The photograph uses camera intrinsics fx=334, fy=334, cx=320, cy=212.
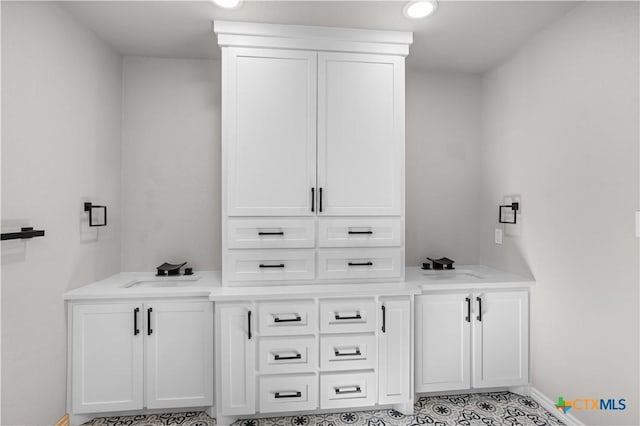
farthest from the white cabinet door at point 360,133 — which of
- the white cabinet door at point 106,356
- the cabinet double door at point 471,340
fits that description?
the white cabinet door at point 106,356

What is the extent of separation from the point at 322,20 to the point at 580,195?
6.08 ft

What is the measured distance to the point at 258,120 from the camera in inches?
84.6

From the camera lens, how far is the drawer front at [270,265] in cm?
216

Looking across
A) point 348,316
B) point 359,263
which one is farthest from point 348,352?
point 359,263

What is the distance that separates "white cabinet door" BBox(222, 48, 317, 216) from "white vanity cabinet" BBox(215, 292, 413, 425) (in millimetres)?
630

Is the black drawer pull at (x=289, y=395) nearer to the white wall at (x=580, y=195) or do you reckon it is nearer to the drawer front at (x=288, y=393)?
the drawer front at (x=288, y=393)

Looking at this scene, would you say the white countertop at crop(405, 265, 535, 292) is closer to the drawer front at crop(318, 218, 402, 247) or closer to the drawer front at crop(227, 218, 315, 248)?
the drawer front at crop(318, 218, 402, 247)

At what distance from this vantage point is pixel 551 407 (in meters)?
2.09

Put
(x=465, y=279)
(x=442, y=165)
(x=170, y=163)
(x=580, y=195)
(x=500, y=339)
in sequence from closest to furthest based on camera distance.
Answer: (x=580, y=195), (x=500, y=339), (x=465, y=279), (x=170, y=163), (x=442, y=165)

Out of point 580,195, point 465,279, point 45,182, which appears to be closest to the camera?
point 45,182

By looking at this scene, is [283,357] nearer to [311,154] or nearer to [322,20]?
[311,154]

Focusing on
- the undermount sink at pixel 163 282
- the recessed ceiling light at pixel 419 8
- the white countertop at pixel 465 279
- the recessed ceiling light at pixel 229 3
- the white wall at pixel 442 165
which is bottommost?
the undermount sink at pixel 163 282

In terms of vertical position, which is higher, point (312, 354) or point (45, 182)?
point (45, 182)

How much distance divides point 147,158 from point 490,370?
2.91 meters
